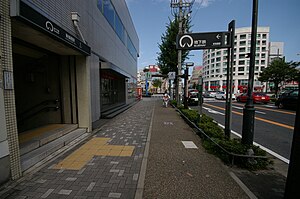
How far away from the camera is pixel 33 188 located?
2.84 meters

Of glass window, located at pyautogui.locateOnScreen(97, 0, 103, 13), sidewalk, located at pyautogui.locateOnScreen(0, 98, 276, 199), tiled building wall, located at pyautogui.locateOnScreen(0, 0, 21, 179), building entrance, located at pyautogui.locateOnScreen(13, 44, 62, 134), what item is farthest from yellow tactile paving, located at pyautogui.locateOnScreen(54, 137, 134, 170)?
glass window, located at pyautogui.locateOnScreen(97, 0, 103, 13)

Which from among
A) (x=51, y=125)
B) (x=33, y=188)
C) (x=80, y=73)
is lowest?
(x=33, y=188)

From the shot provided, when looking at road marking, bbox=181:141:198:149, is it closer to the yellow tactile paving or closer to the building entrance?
the yellow tactile paving

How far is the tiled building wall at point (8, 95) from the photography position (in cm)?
281

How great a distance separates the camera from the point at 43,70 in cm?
620

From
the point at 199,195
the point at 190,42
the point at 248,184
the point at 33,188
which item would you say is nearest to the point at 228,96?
the point at 190,42

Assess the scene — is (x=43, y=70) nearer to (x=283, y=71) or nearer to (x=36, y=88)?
(x=36, y=88)

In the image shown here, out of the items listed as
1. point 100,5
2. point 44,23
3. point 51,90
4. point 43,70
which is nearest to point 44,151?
point 51,90

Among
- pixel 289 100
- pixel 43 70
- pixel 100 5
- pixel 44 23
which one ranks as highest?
pixel 100 5

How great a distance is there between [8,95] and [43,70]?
3.76m

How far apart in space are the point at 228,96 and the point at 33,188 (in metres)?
5.25

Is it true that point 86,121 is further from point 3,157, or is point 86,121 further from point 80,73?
point 3,157

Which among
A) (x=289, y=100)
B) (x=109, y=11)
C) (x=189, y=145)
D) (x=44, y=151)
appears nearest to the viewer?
(x=44, y=151)

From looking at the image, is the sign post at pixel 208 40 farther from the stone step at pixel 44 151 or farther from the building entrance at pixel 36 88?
the building entrance at pixel 36 88
